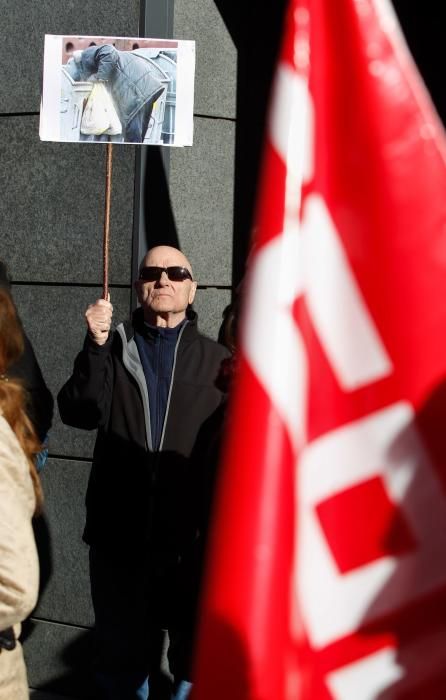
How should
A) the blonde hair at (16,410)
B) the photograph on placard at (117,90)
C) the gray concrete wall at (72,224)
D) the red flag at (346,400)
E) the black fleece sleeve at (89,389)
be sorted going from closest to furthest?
the red flag at (346,400), the blonde hair at (16,410), the black fleece sleeve at (89,389), the photograph on placard at (117,90), the gray concrete wall at (72,224)

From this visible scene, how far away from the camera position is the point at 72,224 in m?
4.85

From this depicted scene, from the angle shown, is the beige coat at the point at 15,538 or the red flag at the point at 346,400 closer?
the red flag at the point at 346,400

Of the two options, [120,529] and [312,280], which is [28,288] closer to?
[120,529]

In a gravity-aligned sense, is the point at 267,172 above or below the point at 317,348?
above

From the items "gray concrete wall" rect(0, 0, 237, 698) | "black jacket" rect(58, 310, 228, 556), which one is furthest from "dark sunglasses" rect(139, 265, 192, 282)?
"gray concrete wall" rect(0, 0, 237, 698)

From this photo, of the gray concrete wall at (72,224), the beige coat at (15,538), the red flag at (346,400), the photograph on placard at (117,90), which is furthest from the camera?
the gray concrete wall at (72,224)

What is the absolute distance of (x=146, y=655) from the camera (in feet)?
12.7

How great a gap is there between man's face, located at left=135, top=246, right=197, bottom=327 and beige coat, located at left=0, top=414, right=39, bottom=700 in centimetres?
164

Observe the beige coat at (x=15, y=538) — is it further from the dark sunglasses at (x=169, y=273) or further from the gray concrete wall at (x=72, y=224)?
the gray concrete wall at (x=72, y=224)

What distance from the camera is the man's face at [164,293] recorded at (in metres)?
3.81

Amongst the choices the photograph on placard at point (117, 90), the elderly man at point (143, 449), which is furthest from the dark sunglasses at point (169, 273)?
the photograph on placard at point (117, 90)

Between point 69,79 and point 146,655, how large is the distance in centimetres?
216

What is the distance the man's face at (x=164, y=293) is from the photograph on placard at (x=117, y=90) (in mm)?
421

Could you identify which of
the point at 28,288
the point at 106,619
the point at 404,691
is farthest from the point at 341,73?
the point at 28,288
